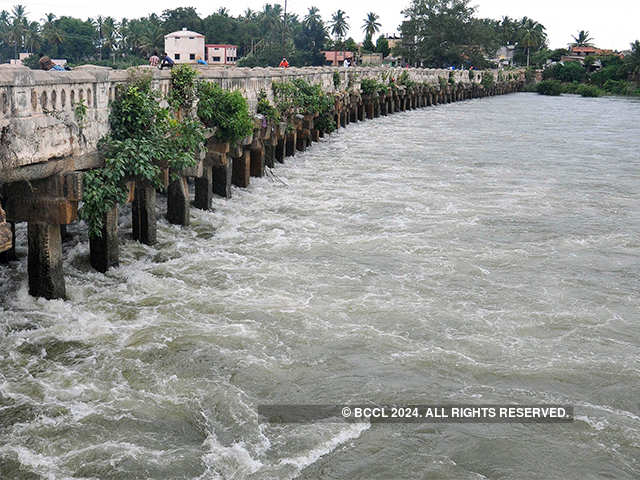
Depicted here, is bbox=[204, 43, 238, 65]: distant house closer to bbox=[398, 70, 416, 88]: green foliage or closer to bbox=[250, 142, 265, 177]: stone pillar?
bbox=[398, 70, 416, 88]: green foliage

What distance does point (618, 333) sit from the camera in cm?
1196

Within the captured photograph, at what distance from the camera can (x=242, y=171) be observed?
2203cm

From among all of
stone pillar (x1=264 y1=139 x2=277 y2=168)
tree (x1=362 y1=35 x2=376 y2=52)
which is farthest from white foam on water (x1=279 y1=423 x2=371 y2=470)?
tree (x1=362 y1=35 x2=376 y2=52)

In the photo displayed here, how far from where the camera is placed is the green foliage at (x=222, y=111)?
57.7 feet

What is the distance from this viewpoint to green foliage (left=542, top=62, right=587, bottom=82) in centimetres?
12025

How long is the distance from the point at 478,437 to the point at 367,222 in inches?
414

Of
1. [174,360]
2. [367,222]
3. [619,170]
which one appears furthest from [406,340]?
[619,170]

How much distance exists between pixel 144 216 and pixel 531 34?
5511 inches

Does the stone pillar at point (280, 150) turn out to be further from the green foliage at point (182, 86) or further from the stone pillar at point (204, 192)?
the green foliage at point (182, 86)

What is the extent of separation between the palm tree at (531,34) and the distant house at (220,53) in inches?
2329

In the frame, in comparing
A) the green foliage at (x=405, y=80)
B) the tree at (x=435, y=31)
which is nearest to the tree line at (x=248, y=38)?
the tree at (x=435, y=31)

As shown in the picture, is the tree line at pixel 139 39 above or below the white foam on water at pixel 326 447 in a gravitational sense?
above

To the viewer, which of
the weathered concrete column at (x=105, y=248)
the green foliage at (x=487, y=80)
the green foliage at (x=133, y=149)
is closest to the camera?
the green foliage at (x=133, y=149)

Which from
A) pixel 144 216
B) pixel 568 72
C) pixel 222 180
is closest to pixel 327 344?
pixel 144 216
